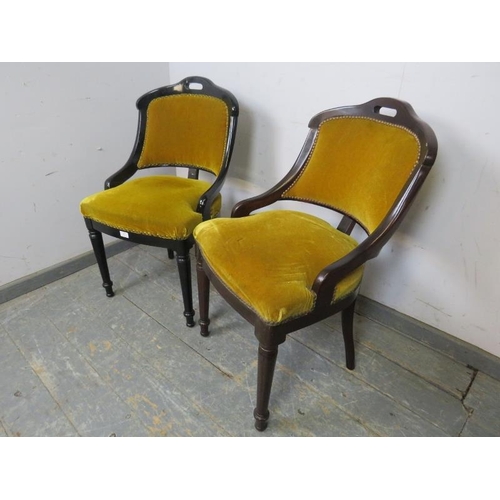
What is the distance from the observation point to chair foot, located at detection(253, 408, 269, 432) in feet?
3.68

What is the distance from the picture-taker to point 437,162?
1237 millimetres

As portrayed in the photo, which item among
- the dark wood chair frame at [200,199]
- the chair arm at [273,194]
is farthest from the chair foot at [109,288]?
the chair arm at [273,194]

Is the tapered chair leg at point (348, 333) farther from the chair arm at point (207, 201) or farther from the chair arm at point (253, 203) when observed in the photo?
the chair arm at point (207, 201)

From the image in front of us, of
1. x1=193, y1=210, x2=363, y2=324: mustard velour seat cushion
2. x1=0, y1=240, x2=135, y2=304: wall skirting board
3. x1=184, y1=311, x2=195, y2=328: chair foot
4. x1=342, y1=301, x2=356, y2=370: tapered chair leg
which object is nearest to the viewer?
x1=193, y1=210, x2=363, y2=324: mustard velour seat cushion

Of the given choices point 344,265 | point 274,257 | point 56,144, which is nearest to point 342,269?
point 344,265

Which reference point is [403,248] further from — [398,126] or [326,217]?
[398,126]

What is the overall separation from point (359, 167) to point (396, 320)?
765mm

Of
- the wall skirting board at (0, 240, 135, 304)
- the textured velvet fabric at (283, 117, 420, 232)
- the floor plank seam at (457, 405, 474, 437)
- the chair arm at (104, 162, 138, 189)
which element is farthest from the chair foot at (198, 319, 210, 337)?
the floor plank seam at (457, 405, 474, 437)

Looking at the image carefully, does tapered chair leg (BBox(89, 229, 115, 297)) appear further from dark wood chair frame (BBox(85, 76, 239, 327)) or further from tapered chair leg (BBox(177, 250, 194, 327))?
tapered chair leg (BBox(177, 250, 194, 327))

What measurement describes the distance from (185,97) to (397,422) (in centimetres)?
160

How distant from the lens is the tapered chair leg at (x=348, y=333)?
1.27 metres

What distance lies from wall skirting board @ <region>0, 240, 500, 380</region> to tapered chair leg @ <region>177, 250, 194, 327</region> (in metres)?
0.76

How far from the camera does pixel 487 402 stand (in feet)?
4.19

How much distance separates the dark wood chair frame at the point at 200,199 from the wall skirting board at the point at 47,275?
30 cm
